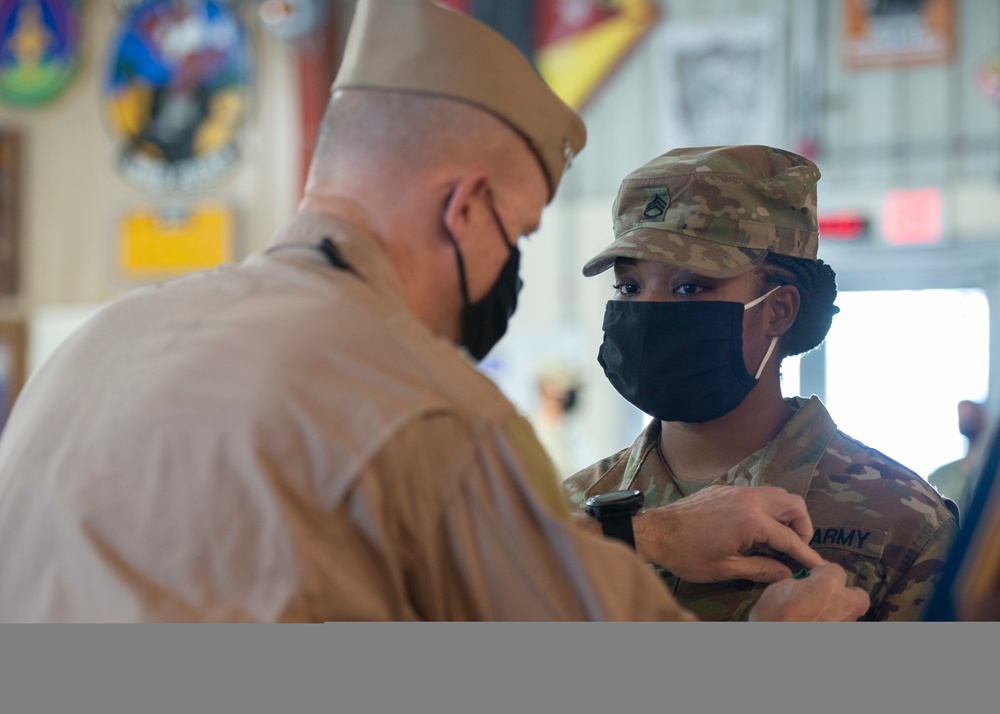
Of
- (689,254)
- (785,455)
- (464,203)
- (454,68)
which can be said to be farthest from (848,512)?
(454,68)

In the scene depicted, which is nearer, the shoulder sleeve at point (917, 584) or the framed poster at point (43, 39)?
the shoulder sleeve at point (917, 584)

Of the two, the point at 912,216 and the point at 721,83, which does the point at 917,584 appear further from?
the point at 721,83

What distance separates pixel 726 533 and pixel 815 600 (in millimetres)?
162

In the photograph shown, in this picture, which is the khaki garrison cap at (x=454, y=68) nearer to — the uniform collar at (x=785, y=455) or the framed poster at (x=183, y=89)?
the uniform collar at (x=785, y=455)

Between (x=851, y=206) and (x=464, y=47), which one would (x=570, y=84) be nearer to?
(x=851, y=206)

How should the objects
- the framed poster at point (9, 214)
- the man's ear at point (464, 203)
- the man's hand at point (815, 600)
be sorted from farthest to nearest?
the framed poster at point (9, 214) < the man's hand at point (815, 600) < the man's ear at point (464, 203)

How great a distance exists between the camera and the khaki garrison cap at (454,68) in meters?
1.39

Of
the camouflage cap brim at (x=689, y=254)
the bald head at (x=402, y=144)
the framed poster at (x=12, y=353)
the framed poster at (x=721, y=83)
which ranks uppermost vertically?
the framed poster at (x=721, y=83)

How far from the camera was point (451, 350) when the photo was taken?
1.17 metres

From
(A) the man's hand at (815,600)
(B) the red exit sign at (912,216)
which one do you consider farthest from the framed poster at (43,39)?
(A) the man's hand at (815,600)

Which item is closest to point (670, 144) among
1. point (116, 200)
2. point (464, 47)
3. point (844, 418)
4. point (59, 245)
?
point (844, 418)

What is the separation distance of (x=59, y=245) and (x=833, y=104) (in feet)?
20.2

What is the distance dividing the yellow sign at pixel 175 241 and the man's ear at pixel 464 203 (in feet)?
23.8

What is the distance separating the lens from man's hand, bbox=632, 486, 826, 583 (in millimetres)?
1578
